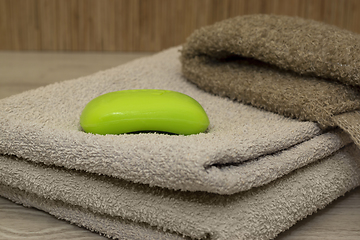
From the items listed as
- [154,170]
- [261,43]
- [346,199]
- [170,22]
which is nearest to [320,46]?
[261,43]

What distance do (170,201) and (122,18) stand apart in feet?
3.54

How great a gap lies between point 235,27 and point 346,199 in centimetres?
30

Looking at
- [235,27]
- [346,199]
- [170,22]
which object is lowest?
[346,199]

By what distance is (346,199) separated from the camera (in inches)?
23.0

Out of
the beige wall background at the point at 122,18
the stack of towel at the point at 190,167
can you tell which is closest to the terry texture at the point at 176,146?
the stack of towel at the point at 190,167

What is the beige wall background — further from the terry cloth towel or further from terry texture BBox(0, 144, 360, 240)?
terry texture BBox(0, 144, 360, 240)

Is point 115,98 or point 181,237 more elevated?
point 115,98

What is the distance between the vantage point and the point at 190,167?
38 centimetres

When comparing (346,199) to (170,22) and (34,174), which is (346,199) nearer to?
(34,174)

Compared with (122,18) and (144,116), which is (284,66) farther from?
(122,18)

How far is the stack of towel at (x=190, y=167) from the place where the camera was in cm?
40

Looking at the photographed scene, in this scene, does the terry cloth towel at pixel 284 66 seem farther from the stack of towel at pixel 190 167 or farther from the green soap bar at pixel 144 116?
the green soap bar at pixel 144 116

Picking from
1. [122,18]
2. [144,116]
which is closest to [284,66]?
[144,116]

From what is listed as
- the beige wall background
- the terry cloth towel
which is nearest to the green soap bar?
the terry cloth towel
